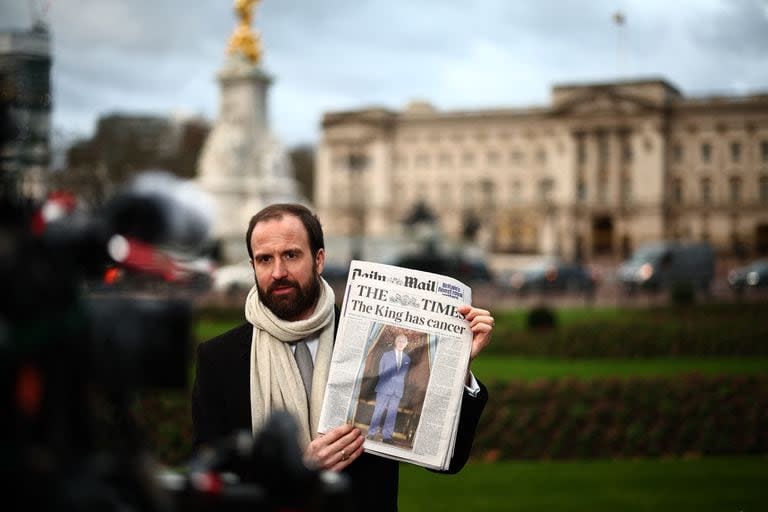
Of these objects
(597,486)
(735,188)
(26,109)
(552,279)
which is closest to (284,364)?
(26,109)

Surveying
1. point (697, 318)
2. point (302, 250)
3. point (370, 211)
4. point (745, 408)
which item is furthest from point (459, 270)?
point (370, 211)

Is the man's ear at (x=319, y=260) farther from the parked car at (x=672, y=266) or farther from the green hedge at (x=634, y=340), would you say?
the parked car at (x=672, y=266)

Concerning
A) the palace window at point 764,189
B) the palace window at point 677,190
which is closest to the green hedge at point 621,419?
the palace window at point 764,189

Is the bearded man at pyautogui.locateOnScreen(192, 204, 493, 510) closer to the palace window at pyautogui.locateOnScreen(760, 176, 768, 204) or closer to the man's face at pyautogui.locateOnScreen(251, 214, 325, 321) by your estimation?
the man's face at pyautogui.locateOnScreen(251, 214, 325, 321)

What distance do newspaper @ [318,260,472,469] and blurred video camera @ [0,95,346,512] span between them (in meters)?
0.97

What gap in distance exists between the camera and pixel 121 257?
142 centimetres

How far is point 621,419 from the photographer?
9.20 m

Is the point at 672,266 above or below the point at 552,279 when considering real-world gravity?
above

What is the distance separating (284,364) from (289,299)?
0.18 meters

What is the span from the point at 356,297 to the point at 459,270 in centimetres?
3101

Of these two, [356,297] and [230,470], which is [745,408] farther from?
[230,470]

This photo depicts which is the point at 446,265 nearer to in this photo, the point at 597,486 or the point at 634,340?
the point at 634,340

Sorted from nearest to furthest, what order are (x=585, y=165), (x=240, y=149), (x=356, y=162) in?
(x=240, y=149), (x=356, y=162), (x=585, y=165)

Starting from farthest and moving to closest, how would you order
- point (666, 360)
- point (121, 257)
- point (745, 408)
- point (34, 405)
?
point (666, 360) < point (745, 408) < point (121, 257) < point (34, 405)
